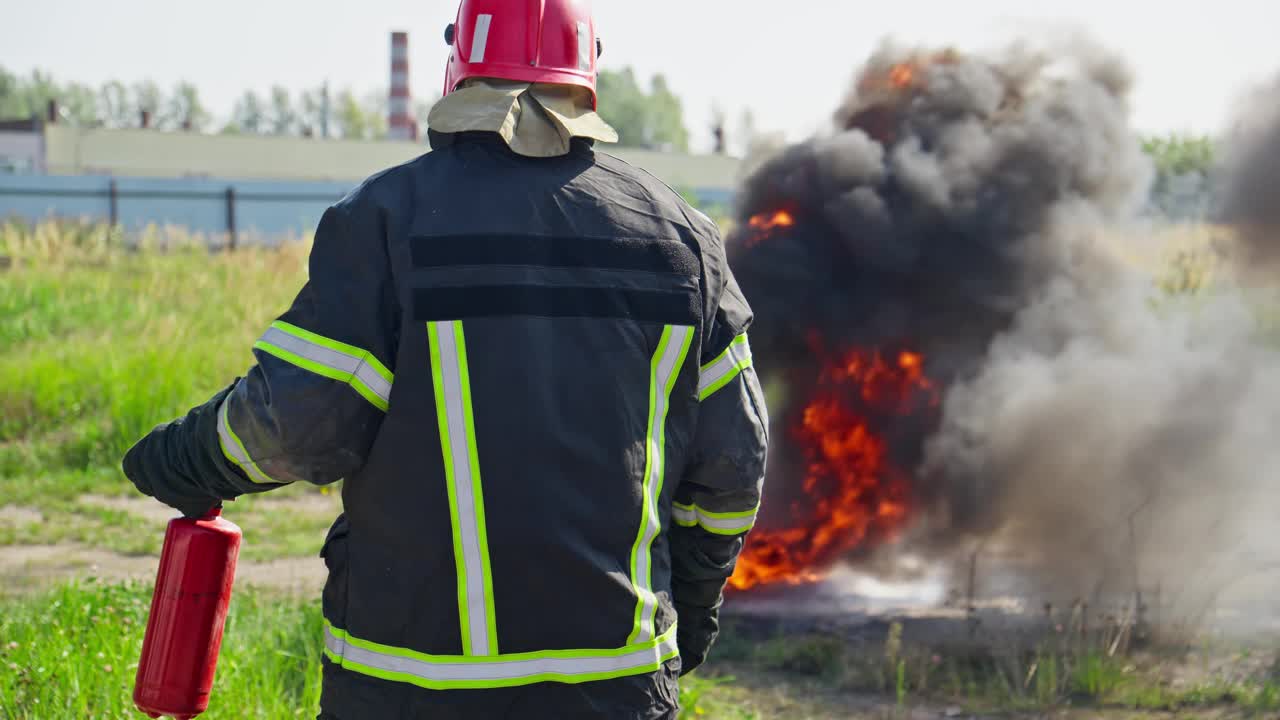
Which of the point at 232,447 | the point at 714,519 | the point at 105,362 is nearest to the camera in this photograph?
the point at 232,447

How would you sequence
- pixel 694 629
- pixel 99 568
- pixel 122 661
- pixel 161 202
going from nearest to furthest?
A: pixel 694 629 → pixel 122 661 → pixel 99 568 → pixel 161 202

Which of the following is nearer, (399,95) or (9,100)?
(399,95)

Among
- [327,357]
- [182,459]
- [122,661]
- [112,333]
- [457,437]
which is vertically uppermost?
[327,357]

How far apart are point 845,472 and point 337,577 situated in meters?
6.03

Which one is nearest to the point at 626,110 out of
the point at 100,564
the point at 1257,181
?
the point at 1257,181

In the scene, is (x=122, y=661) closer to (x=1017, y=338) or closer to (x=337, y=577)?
(x=337, y=577)

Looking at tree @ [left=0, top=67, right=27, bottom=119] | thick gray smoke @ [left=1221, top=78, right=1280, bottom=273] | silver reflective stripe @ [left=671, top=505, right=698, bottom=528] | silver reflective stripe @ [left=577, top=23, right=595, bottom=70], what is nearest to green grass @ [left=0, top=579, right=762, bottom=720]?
silver reflective stripe @ [left=671, top=505, right=698, bottom=528]

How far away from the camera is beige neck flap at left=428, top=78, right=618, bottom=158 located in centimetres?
214

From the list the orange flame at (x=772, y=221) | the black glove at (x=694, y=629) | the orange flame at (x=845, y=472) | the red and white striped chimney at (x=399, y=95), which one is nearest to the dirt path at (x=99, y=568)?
the orange flame at (x=845, y=472)

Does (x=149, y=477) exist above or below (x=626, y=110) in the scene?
above

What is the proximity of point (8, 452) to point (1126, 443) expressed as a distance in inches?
300

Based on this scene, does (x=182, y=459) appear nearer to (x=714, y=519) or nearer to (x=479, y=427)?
(x=479, y=427)

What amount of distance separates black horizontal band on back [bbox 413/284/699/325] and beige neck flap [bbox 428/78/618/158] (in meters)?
0.26

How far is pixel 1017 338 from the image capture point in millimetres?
8133
